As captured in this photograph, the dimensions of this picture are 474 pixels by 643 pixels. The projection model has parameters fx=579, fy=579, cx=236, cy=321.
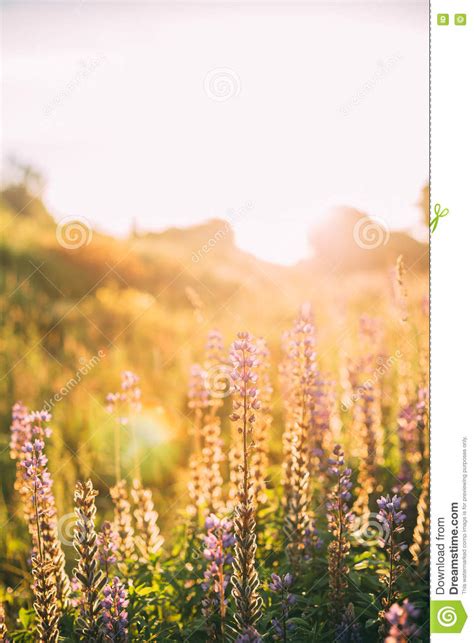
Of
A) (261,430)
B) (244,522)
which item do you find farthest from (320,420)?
A: (244,522)

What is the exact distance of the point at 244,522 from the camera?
196 cm

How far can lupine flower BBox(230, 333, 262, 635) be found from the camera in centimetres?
197

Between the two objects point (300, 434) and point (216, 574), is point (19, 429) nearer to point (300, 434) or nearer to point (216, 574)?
point (216, 574)

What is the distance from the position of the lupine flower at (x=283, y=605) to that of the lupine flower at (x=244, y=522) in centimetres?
8

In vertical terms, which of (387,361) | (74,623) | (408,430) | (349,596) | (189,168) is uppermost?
(189,168)

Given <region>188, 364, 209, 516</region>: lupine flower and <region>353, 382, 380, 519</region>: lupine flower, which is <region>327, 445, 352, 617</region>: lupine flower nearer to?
<region>353, 382, 380, 519</region>: lupine flower

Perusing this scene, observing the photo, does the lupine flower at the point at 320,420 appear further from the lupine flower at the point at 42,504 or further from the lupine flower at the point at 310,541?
the lupine flower at the point at 42,504

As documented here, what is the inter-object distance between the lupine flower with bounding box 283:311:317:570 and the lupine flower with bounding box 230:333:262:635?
0.34 meters

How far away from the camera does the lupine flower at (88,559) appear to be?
1992mm

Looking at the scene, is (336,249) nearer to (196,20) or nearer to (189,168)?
(189,168)

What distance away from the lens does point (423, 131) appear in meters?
3.13
